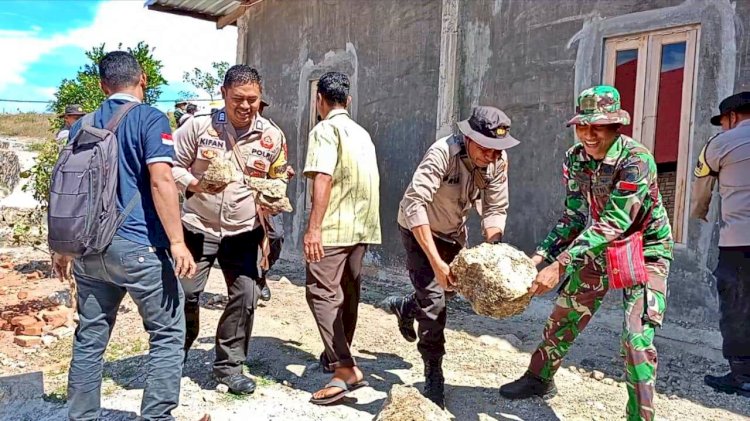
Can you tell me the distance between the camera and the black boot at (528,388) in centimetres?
382

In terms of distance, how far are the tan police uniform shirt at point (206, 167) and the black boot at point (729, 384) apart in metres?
3.20

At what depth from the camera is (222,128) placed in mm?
3848

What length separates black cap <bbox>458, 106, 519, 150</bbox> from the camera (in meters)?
3.29

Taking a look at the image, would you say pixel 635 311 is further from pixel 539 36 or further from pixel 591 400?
pixel 539 36

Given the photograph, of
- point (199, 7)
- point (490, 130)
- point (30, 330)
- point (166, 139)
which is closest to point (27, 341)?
point (30, 330)

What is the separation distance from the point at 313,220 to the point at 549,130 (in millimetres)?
3099

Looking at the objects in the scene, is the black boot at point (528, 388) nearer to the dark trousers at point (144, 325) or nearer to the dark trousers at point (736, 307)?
the dark trousers at point (736, 307)

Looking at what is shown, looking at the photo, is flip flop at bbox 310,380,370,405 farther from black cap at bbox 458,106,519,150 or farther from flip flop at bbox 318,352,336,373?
black cap at bbox 458,106,519,150

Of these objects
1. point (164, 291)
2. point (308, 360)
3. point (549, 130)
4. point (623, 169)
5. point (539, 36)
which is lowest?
point (308, 360)

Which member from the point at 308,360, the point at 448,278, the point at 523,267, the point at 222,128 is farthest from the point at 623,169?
the point at 308,360

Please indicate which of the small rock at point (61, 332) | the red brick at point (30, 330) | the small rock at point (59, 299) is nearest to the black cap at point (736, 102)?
the small rock at point (61, 332)

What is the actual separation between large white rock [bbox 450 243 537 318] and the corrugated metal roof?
789 cm

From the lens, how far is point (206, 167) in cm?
382

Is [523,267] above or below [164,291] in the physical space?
above
